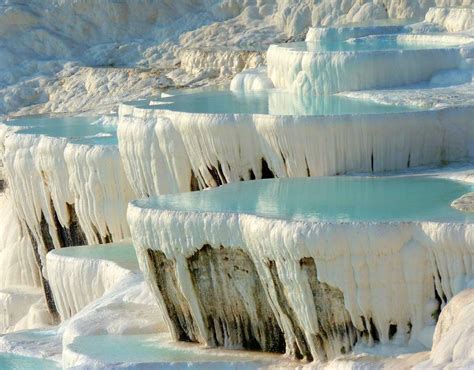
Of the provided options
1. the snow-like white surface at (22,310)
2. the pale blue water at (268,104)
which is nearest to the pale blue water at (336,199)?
the pale blue water at (268,104)

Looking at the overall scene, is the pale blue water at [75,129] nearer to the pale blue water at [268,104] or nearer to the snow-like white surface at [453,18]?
the pale blue water at [268,104]

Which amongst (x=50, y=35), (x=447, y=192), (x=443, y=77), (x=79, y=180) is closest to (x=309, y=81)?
(x=443, y=77)

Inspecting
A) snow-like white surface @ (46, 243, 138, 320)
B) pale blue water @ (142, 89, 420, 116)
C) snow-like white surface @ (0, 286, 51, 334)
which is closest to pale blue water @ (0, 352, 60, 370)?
snow-like white surface @ (46, 243, 138, 320)

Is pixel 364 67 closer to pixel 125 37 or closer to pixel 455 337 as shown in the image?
pixel 455 337

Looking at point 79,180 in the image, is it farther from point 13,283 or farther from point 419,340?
point 419,340

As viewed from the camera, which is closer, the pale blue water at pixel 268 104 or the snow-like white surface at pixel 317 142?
the snow-like white surface at pixel 317 142

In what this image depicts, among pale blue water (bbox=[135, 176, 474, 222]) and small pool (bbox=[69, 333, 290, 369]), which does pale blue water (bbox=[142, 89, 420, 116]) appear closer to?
pale blue water (bbox=[135, 176, 474, 222])
